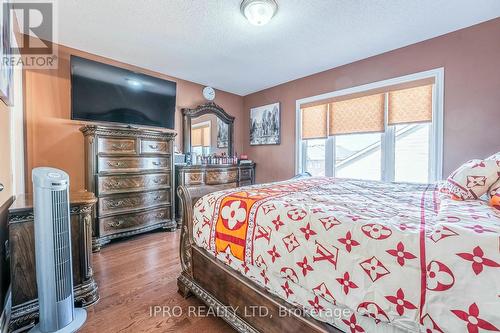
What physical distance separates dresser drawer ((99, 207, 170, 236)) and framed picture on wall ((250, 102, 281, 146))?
2.28 meters

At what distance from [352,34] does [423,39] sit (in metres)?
0.90

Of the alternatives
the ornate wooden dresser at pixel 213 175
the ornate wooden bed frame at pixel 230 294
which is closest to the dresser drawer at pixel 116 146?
the ornate wooden dresser at pixel 213 175

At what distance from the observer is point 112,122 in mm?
3068

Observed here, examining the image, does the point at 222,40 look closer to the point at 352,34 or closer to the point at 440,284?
the point at 352,34

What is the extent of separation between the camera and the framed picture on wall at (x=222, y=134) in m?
4.54

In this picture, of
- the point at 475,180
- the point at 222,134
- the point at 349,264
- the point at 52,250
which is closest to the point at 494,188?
the point at 475,180

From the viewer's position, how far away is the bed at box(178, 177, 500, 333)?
2.23 feet

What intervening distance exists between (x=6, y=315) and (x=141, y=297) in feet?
2.47

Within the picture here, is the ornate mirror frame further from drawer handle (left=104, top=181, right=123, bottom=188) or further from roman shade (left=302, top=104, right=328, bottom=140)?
roman shade (left=302, top=104, right=328, bottom=140)

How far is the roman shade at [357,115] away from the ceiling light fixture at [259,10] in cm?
190

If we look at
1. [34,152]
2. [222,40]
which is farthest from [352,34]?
[34,152]

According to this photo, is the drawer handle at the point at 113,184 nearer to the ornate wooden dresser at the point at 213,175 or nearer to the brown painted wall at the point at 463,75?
the ornate wooden dresser at the point at 213,175

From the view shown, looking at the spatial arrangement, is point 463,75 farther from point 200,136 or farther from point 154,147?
point 154,147

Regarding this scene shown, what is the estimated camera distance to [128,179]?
2930 millimetres
